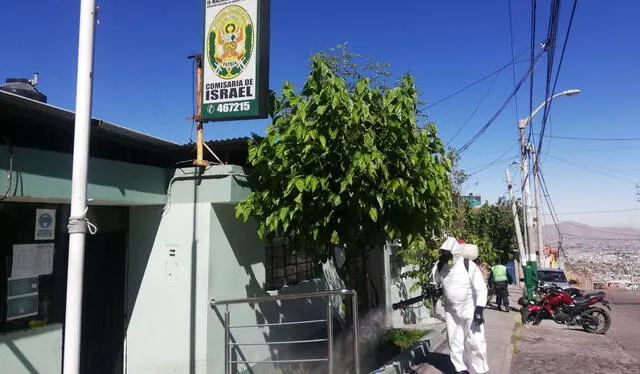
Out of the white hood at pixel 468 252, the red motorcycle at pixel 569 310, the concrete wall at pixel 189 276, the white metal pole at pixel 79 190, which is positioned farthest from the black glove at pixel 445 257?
the red motorcycle at pixel 569 310

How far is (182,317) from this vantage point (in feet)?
18.9

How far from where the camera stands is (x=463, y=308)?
21.1 feet

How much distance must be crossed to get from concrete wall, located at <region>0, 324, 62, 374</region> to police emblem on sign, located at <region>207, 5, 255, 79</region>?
11.0ft

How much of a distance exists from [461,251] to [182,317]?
3631 mm

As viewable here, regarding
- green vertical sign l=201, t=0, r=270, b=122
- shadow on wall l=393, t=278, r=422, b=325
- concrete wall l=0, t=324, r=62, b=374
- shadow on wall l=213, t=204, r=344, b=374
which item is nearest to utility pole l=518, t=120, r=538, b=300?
shadow on wall l=393, t=278, r=422, b=325

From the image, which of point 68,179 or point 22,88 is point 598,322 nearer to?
point 68,179

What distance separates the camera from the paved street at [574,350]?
7.70m

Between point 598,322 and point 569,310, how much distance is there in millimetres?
664

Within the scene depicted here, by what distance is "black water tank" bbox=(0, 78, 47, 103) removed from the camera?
5042mm

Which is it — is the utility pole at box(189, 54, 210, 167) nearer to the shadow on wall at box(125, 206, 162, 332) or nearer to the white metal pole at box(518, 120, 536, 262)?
the shadow on wall at box(125, 206, 162, 332)

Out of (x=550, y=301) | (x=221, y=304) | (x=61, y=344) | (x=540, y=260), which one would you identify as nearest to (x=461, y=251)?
(x=221, y=304)

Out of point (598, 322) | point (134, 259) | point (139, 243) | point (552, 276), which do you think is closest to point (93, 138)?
point (139, 243)

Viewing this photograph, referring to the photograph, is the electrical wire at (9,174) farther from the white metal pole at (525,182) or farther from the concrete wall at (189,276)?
the white metal pole at (525,182)

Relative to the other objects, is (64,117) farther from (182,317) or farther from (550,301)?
(550,301)
